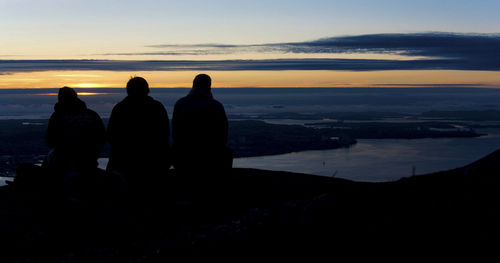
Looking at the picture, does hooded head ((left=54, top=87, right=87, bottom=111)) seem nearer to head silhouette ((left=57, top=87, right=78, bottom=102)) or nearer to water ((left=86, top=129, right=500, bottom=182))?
head silhouette ((left=57, top=87, right=78, bottom=102))

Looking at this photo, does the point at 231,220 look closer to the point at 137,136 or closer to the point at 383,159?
the point at 137,136

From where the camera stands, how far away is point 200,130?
8.02 meters

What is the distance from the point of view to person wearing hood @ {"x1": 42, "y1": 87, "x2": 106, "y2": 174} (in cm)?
746

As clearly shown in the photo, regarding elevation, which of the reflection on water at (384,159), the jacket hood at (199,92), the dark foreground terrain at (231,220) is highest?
the jacket hood at (199,92)

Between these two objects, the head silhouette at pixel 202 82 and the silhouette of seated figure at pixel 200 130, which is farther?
the silhouette of seated figure at pixel 200 130

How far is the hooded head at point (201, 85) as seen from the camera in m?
7.86

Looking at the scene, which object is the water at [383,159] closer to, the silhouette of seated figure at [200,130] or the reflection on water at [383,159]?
the reflection on water at [383,159]

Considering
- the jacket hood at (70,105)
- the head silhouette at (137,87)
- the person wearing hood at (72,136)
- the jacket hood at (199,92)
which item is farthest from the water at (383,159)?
the jacket hood at (70,105)

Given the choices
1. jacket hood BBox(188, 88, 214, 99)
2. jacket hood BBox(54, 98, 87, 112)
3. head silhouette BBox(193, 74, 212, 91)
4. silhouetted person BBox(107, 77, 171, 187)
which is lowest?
silhouetted person BBox(107, 77, 171, 187)

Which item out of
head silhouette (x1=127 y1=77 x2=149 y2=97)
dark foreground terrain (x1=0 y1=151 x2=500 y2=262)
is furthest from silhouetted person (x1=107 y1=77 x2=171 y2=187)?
dark foreground terrain (x1=0 y1=151 x2=500 y2=262)

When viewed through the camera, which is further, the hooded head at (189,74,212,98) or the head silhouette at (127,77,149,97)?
the hooded head at (189,74,212,98)

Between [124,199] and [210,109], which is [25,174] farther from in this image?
[210,109]

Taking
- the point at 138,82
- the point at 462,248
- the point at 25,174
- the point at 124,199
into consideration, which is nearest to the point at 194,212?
the point at 124,199

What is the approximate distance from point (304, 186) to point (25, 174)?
4.79 m
